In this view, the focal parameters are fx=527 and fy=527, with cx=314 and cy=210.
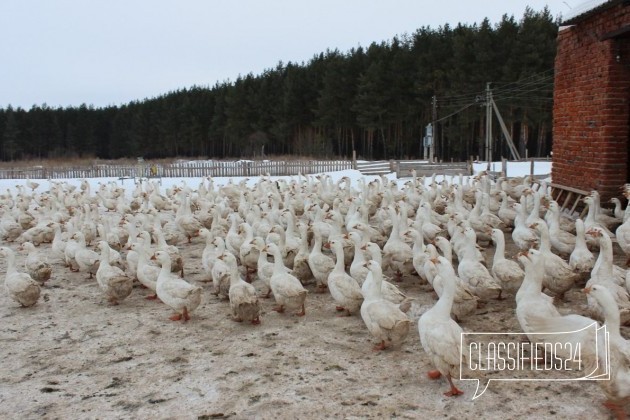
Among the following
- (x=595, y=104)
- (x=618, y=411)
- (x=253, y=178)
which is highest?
(x=595, y=104)

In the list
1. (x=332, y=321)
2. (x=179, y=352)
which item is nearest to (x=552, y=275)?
(x=332, y=321)

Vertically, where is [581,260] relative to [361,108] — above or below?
below

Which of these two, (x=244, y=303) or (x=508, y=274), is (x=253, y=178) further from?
(x=508, y=274)

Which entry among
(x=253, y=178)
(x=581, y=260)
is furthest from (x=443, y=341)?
(x=253, y=178)

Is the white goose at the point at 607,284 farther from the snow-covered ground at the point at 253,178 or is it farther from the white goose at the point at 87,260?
the snow-covered ground at the point at 253,178

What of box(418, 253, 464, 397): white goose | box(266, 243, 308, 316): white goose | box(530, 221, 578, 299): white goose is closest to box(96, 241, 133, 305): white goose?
box(266, 243, 308, 316): white goose

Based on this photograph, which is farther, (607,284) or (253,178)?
(253,178)

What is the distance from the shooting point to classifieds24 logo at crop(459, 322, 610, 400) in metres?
4.52

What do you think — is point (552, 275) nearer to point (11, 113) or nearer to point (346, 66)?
point (346, 66)

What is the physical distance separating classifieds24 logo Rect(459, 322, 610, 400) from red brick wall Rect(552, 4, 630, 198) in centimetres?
632

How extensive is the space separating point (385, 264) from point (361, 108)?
44793 mm

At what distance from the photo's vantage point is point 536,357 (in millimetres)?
5492

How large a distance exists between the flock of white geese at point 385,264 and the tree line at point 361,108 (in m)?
30.1

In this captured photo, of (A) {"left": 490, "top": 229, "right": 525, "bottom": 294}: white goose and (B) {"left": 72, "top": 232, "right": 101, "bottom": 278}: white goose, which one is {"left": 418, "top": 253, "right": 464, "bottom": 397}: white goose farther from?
(B) {"left": 72, "top": 232, "right": 101, "bottom": 278}: white goose
